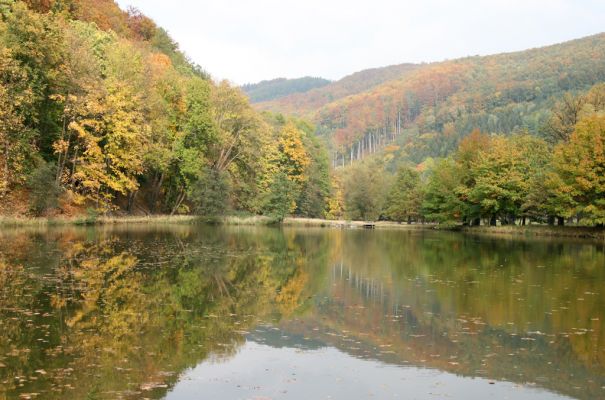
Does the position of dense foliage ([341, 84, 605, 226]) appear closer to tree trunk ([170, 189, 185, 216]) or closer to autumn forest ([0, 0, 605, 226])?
autumn forest ([0, 0, 605, 226])

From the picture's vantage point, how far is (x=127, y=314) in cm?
1507

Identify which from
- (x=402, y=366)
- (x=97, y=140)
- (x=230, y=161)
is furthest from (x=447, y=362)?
(x=230, y=161)

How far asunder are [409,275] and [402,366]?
14.3 metres

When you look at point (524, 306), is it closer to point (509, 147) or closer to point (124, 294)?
point (124, 294)

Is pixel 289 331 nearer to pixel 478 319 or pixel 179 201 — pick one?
pixel 478 319

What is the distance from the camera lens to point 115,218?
57.3 meters

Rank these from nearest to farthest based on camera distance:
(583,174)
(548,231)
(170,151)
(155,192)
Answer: (583,174) → (548,231) → (170,151) → (155,192)

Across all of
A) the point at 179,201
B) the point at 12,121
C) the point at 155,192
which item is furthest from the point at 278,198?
the point at 12,121

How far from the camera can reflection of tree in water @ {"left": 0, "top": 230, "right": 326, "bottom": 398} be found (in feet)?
32.9

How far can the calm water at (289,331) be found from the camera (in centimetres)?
1013

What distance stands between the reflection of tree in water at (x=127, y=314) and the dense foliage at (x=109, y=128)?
22930 mm

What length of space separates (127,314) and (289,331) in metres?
4.26

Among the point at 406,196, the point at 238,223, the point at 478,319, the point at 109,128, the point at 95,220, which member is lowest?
the point at 478,319

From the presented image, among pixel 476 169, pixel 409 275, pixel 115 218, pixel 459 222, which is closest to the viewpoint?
pixel 409 275
